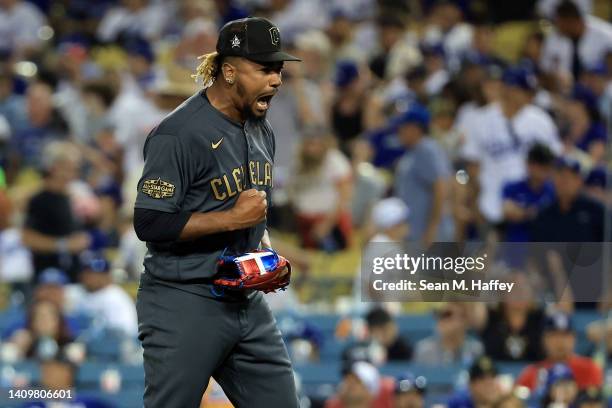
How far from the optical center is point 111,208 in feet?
30.0

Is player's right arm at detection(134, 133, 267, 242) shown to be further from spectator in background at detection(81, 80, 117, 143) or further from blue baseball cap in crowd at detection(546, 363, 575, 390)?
spectator in background at detection(81, 80, 117, 143)

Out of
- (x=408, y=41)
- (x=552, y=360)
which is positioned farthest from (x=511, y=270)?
(x=408, y=41)

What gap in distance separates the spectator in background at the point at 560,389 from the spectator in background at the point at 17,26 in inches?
269

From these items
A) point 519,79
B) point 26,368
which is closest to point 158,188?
point 26,368

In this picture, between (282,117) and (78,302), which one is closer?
(78,302)

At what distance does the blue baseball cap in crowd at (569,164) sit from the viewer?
745 centimetres

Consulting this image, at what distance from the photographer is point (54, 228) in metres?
8.60

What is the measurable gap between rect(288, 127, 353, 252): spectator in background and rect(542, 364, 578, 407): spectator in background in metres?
2.15

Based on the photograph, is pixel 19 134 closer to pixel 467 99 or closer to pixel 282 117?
pixel 282 117

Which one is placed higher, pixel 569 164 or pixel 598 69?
pixel 598 69

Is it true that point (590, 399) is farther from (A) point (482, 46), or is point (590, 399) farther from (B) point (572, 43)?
(A) point (482, 46)

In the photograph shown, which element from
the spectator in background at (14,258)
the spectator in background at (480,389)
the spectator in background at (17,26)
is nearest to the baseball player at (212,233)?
the spectator in background at (480,389)

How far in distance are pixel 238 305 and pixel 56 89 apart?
745 centimetres

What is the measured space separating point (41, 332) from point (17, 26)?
16.8ft
